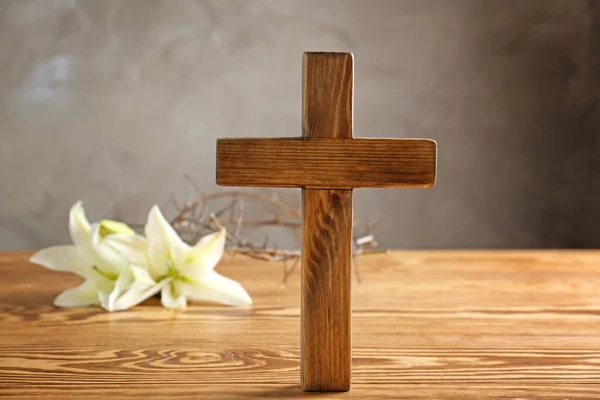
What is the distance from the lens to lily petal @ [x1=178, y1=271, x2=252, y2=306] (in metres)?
0.81

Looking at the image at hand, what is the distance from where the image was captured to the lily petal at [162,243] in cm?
79

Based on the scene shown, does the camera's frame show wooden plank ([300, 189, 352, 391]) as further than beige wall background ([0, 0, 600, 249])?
No

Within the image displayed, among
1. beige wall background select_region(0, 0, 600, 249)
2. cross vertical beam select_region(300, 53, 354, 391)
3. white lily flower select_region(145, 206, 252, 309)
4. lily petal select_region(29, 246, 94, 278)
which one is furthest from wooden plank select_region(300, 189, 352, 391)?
beige wall background select_region(0, 0, 600, 249)

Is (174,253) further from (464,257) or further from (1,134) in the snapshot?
(1,134)

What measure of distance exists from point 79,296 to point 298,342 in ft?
0.96

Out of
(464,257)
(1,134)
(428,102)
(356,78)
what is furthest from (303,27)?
(464,257)

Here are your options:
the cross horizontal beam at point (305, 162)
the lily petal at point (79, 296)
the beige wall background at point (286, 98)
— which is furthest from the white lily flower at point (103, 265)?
the beige wall background at point (286, 98)

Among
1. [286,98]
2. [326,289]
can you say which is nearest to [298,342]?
[326,289]

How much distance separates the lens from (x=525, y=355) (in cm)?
64

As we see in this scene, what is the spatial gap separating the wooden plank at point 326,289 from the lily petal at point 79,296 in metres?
0.37

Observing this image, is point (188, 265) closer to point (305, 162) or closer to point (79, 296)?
point (79, 296)

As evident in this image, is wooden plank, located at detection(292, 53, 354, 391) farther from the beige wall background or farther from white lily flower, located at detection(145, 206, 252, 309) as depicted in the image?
the beige wall background

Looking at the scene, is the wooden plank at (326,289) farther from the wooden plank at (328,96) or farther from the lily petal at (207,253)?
the lily petal at (207,253)

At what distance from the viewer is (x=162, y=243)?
0.80m
